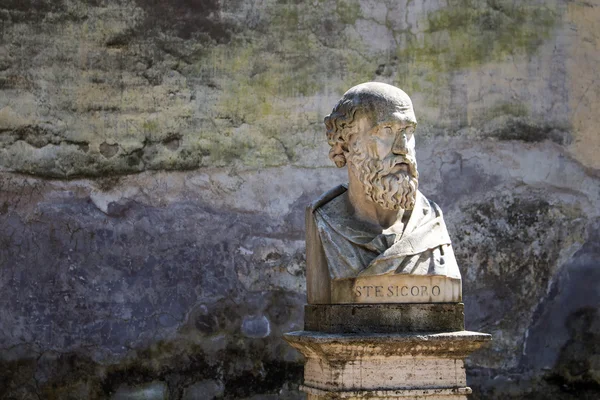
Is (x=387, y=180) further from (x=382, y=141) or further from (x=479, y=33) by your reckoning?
(x=479, y=33)

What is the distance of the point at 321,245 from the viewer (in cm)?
525

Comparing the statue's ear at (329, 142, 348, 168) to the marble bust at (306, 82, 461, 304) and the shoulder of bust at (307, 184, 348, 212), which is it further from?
the shoulder of bust at (307, 184, 348, 212)

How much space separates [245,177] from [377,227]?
2689 mm

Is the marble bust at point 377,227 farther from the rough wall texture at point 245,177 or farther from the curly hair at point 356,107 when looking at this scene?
the rough wall texture at point 245,177

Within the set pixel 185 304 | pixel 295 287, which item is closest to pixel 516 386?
pixel 295 287

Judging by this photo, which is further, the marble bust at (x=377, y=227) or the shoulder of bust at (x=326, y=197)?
the shoulder of bust at (x=326, y=197)

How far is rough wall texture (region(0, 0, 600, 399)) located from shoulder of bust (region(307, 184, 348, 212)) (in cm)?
232

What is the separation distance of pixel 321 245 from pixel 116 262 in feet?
8.97

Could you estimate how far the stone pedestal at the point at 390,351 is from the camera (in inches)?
195

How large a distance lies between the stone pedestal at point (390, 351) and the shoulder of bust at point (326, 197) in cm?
49

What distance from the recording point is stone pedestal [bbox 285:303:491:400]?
4949mm

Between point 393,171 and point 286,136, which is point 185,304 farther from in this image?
point 393,171

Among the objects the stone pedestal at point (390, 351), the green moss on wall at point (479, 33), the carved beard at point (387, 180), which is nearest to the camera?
the stone pedestal at point (390, 351)

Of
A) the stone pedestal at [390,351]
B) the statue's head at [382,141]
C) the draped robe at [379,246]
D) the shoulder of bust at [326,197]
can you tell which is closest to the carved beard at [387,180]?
the statue's head at [382,141]
